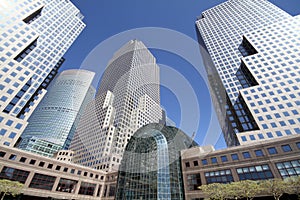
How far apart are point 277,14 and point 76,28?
377 ft

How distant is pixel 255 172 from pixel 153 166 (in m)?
23.3

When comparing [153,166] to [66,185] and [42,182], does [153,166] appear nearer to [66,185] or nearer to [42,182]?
[66,185]

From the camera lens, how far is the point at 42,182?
3731cm

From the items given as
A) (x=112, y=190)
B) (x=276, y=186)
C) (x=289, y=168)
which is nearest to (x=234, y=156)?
(x=289, y=168)

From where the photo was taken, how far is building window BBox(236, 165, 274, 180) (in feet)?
90.0

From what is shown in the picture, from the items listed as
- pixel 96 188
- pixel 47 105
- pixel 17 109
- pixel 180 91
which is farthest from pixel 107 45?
pixel 47 105

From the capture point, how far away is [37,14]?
7781 cm

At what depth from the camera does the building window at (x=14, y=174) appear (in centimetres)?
3219

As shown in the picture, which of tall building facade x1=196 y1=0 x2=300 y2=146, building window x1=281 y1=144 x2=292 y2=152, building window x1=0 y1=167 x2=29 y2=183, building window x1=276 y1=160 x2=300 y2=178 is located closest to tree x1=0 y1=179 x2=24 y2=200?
building window x1=0 y1=167 x2=29 y2=183

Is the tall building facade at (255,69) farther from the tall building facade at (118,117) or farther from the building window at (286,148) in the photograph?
the tall building facade at (118,117)

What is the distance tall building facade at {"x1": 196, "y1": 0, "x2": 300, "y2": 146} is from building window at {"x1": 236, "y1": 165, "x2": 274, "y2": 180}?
52.9 feet

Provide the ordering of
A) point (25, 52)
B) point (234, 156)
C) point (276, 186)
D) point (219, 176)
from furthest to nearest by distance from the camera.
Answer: point (25, 52)
point (234, 156)
point (219, 176)
point (276, 186)

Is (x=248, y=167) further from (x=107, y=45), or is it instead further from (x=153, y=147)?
(x=107, y=45)

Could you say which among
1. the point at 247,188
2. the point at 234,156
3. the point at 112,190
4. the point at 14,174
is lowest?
the point at 247,188
